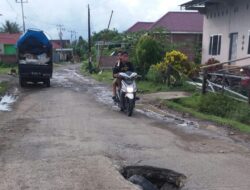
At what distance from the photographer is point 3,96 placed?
18.1 meters

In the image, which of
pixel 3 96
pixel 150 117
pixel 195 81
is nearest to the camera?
pixel 150 117

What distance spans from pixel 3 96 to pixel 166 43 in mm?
9419

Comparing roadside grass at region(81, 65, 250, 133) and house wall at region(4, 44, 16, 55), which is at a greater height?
roadside grass at region(81, 65, 250, 133)

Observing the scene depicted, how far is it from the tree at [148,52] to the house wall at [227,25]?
3290mm

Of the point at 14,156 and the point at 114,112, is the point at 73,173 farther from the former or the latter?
the point at 114,112

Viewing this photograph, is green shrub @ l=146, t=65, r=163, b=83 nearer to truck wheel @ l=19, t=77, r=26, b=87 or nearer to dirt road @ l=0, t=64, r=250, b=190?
truck wheel @ l=19, t=77, r=26, b=87

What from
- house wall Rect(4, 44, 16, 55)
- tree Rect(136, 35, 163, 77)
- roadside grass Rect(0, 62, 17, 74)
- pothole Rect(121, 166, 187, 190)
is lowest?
roadside grass Rect(0, 62, 17, 74)

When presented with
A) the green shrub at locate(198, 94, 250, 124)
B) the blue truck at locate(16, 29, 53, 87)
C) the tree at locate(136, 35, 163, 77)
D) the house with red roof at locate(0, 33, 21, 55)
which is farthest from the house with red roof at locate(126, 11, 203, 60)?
the house with red roof at locate(0, 33, 21, 55)

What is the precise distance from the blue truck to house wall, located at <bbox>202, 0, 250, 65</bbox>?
882 cm

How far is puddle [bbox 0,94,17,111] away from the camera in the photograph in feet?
45.6

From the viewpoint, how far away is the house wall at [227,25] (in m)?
19.2

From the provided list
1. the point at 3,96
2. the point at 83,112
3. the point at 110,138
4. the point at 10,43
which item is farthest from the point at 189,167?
the point at 10,43

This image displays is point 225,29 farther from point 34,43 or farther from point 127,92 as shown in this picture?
point 127,92

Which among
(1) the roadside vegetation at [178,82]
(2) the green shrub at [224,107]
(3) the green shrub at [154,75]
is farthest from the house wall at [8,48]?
(2) the green shrub at [224,107]
